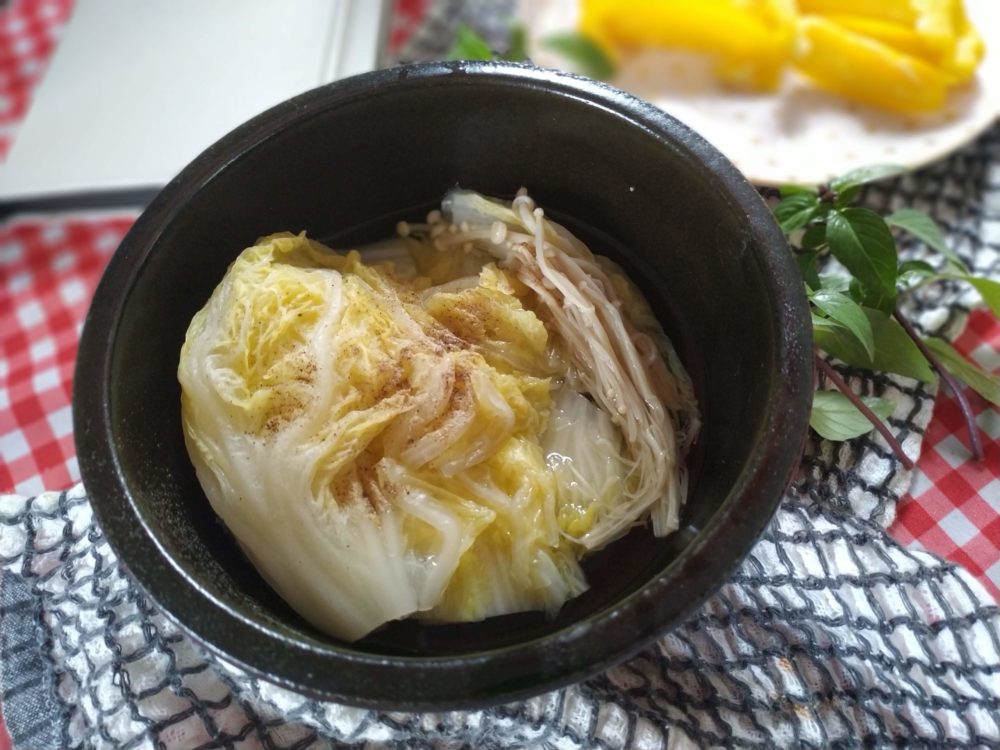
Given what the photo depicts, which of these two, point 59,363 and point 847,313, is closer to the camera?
point 847,313

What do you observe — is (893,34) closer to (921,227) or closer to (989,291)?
(921,227)

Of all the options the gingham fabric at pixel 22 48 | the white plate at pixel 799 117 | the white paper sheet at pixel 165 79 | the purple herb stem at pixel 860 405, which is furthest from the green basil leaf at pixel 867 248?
the gingham fabric at pixel 22 48

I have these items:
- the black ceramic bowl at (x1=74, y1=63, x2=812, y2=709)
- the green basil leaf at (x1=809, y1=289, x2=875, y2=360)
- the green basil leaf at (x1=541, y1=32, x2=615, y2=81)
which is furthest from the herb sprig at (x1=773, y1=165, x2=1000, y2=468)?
the green basil leaf at (x1=541, y1=32, x2=615, y2=81)

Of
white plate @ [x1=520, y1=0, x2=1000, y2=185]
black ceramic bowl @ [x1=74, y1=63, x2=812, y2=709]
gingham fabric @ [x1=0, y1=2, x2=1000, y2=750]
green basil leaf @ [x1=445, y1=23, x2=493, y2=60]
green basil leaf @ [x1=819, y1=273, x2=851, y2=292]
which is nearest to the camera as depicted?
black ceramic bowl @ [x1=74, y1=63, x2=812, y2=709]

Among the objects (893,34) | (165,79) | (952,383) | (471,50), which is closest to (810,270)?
(952,383)

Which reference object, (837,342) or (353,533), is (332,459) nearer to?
(353,533)

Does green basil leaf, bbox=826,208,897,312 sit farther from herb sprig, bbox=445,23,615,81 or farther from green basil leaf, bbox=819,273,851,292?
→ herb sprig, bbox=445,23,615,81
